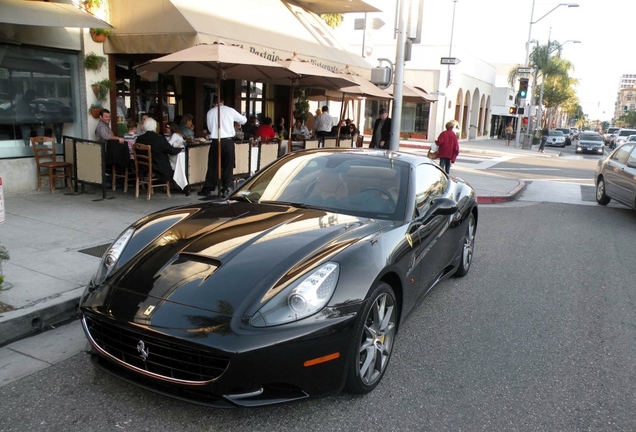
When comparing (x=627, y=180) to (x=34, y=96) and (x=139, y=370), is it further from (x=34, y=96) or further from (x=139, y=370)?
(x=34, y=96)

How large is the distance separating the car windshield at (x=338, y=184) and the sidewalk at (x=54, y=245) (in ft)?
6.01

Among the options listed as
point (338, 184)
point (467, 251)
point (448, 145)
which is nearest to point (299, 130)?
point (448, 145)

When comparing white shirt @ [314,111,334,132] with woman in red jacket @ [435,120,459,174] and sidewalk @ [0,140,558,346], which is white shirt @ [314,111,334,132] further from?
sidewalk @ [0,140,558,346]

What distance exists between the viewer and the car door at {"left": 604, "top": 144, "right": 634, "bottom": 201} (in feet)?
35.2

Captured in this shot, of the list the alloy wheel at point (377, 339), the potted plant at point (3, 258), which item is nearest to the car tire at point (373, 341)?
the alloy wheel at point (377, 339)

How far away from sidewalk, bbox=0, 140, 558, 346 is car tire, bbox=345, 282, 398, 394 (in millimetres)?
2692

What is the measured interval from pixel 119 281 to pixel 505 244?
6.09 meters

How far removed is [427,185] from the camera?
478 centimetres

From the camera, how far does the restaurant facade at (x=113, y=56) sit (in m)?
8.91

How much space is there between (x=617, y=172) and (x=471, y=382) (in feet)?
30.3

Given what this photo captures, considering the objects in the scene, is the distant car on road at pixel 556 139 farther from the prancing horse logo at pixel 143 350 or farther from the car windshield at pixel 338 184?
the prancing horse logo at pixel 143 350

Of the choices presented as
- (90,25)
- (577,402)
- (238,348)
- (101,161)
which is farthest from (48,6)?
(577,402)

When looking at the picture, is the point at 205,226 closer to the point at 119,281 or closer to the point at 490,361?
the point at 119,281

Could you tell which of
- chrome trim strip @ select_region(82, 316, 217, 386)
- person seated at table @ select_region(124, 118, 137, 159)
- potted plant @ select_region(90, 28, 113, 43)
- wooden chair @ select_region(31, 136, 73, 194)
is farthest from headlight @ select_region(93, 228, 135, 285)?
potted plant @ select_region(90, 28, 113, 43)
